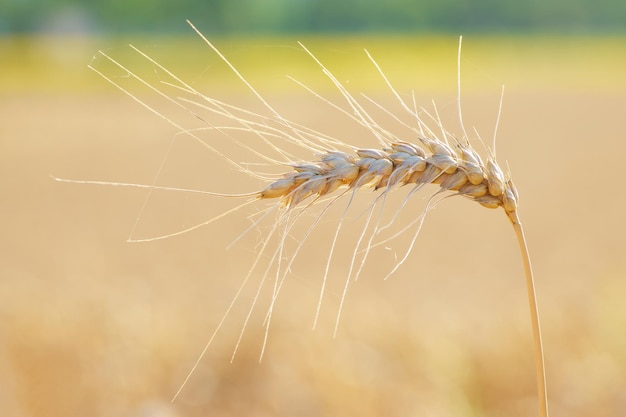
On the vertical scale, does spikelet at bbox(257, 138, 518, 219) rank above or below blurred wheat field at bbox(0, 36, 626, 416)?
above

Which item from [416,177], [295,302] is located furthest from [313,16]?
[416,177]

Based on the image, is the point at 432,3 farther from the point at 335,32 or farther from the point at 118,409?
the point at 118,409

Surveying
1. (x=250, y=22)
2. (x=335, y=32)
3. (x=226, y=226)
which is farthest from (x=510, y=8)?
(x=226, y=226)

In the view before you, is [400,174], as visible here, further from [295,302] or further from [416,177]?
[295,302]

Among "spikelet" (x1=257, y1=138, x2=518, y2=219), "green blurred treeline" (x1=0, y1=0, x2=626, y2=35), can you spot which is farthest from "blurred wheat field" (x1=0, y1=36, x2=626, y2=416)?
"green blurred treeline" (x1=0, y1=0, x2=626, y2=35)

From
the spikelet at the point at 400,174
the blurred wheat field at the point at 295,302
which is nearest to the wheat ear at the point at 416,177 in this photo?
the spikelet at the point at 400,174

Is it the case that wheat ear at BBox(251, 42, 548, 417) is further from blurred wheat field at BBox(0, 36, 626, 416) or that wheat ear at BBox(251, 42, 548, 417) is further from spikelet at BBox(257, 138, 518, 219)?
blurred wheat field at BBox(0, 36, 626, 416)

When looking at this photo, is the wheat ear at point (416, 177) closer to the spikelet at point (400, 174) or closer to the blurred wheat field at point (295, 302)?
the spikelet at point (400, 174)
